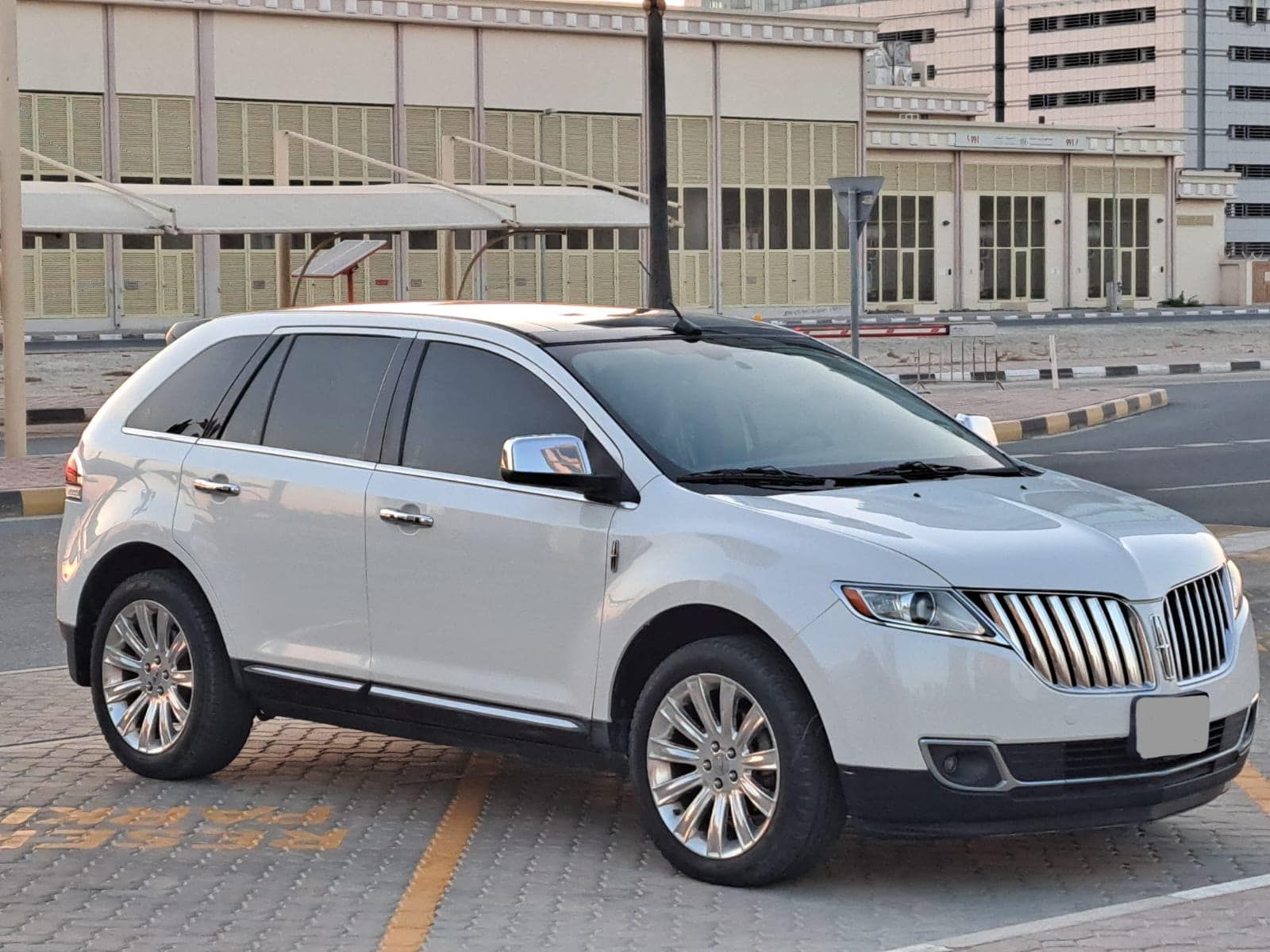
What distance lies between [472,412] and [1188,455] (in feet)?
52.2

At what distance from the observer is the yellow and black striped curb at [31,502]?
16.8 m

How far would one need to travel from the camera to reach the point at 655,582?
5914mm

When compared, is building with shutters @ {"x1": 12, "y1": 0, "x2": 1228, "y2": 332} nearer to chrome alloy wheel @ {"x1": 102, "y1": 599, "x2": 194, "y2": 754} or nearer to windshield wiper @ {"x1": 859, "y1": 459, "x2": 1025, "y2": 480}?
chrome alloy wheel @ {"x1": 102, "y1": 599, "x2": 194, "y2": 754}

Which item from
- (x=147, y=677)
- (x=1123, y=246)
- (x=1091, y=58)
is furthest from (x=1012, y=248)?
(x=147, y=677)

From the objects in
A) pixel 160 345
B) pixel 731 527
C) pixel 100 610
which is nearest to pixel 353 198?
pixel 160 345

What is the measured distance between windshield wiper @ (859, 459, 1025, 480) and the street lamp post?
14.5m

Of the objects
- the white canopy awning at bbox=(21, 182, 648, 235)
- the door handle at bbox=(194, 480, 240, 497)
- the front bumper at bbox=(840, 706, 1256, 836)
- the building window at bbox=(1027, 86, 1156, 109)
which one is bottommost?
the front bumper at bbox=(840, 706, 1256, 836)

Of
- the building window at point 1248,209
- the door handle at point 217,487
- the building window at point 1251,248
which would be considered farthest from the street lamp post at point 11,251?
the building window at point 1248,209

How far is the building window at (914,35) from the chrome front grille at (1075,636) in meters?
116

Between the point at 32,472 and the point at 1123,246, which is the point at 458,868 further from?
the point at 1123,246

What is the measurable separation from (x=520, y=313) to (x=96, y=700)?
80.7 inches

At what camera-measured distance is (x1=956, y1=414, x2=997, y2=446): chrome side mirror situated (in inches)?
278

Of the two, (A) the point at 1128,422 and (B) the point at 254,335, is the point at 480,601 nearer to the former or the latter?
(B) the point at 254,335

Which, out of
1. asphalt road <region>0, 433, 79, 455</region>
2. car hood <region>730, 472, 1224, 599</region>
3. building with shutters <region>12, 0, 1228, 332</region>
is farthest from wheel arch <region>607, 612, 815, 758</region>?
building with shutters <region>12, 0, 1228, 332</region>
